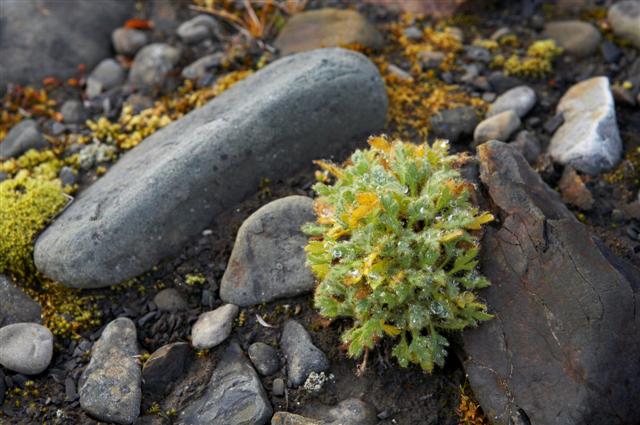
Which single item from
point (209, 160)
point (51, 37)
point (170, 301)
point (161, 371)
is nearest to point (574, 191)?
point (209, 160)

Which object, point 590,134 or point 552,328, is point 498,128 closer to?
point 590,134

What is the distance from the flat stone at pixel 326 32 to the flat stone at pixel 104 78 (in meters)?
1.85

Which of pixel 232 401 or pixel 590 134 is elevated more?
pixel 590 134

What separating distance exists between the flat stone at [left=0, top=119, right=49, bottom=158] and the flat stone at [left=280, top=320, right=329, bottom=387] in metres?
3.54

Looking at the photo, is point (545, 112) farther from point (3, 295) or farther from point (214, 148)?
point (3, 295)

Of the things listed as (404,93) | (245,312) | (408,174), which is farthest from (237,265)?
(404,93)

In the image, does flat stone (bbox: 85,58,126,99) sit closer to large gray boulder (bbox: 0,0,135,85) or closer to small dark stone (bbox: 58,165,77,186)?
large gray boulder (bbox: 0,0,135,85)

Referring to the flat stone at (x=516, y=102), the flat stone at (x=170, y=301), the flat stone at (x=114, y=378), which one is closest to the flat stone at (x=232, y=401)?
the flat stone at (x=114, y=378)

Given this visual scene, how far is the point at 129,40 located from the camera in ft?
25.6

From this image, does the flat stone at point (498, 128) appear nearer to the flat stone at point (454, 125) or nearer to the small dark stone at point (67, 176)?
the flat stone at point (454, 125)

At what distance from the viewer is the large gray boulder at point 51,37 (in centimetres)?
762

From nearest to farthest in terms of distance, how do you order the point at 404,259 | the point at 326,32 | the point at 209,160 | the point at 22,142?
the point at 404,259 → the point at 209,160 → the point at 22,142 → the point at 326,32

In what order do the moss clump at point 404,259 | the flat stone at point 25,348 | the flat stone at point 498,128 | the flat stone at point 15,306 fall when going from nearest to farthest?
1. the moss clump at point 404,259
2. the flat stone at point 25,348
3. the flat stone at point 15,306
4. the flat stone at point 498,128

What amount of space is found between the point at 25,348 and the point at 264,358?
179 centimetres
